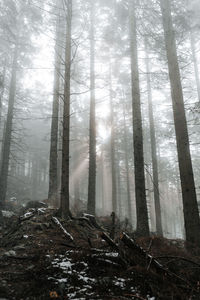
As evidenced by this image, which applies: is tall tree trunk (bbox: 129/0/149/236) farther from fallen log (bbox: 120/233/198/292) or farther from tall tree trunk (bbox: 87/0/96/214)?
fallen log (bbox: 120/233/198/292)

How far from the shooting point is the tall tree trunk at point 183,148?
6.22m

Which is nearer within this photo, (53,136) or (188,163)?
(188,163)

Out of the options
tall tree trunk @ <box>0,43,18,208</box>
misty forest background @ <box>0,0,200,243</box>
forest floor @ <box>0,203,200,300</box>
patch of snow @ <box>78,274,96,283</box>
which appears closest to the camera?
forest floor @ <box>0,203,200,300</box>

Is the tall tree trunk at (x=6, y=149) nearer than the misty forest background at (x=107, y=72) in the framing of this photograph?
No

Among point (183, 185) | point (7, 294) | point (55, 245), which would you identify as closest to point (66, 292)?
point (7, 294)

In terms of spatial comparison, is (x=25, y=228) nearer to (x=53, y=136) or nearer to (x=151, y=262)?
(x=151, y=262)

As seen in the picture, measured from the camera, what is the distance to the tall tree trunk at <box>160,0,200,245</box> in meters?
6.22

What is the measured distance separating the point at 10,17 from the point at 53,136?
35.5ft

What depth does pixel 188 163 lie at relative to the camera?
22.0 feet

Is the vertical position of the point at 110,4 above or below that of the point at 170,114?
above

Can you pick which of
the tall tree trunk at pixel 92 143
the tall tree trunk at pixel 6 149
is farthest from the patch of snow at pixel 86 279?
the tall tree trunk at pixel 6 149

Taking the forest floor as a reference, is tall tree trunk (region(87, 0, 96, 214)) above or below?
above

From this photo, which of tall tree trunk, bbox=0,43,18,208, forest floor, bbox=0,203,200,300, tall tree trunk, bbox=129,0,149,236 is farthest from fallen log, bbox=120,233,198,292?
tall tree trunk, bbox=0,43,18,208

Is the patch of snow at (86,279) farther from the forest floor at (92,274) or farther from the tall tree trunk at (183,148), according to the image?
the tall tree trunk at (183,148)
